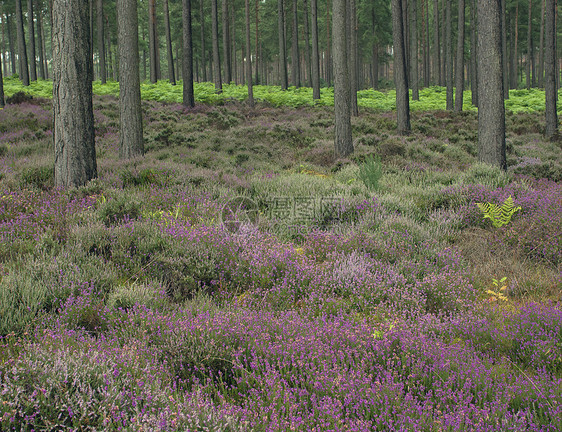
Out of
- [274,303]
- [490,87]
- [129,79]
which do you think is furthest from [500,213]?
[129,79]

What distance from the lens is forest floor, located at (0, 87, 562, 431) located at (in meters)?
2.46

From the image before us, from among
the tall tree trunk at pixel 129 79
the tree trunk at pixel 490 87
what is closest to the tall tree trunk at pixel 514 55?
the tree trunk at pixel 490 87

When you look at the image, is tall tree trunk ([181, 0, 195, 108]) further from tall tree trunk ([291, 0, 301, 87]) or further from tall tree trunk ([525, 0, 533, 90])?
tall tree trunk ([525, 0, 533, 90])

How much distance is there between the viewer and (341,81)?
12.6 m

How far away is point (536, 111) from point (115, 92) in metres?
27.8

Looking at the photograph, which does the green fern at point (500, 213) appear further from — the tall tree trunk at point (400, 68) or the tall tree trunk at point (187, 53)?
the tall tree trunk at point (187, 53)

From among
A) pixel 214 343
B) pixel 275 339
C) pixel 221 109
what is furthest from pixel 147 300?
pixel 221 109

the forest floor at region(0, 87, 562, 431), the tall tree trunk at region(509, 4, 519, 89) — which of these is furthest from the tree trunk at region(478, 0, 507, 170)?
the tall tree trunk at region(509, 4, 519, 89)

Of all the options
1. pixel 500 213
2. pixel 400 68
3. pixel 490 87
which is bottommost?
pixel 500 213

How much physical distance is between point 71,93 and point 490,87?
31.9 feet

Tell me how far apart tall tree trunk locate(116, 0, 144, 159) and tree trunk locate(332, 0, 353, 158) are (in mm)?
5913

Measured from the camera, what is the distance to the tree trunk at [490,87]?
384 inches

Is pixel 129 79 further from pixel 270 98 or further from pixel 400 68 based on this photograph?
pixel 270 98

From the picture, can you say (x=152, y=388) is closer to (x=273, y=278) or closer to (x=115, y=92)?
(x=273, y=278)
